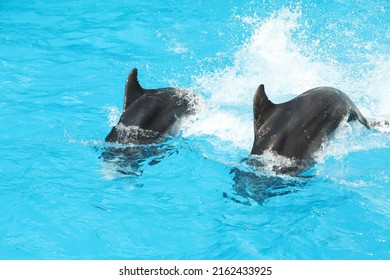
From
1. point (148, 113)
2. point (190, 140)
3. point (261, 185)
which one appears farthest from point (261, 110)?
point (148, 113)

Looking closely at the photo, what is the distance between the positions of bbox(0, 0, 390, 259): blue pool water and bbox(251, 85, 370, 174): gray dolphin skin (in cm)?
19

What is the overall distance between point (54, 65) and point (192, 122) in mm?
4070

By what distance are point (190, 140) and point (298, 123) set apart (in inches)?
70.7

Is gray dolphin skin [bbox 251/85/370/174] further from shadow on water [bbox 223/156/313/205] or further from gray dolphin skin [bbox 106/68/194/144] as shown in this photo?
gray dolphin skin [bbox 106/68/194/144]

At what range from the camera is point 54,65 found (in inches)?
468

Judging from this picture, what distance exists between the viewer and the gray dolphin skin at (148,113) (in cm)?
805

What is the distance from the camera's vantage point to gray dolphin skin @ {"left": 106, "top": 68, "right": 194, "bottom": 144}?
8047 millimetres

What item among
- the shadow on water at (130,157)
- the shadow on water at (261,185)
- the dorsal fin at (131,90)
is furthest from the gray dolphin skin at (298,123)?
the dorsal fin at (131,90)

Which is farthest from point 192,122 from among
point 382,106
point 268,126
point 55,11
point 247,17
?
point 55,11

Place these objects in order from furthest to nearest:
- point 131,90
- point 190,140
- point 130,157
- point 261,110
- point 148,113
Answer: point 190,140 < point 131,90 < point 148,113 < point 130,157 < point 261,110

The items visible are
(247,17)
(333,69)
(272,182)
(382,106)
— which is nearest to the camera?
(272,182)

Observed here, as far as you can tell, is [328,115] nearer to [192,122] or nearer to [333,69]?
[192,122]

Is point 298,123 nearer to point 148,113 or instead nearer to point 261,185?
point 261,185

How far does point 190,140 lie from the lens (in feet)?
28.5
